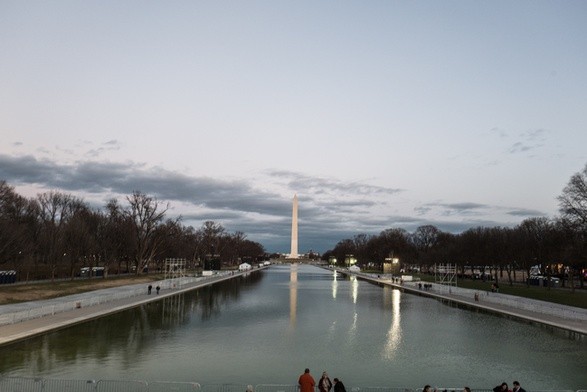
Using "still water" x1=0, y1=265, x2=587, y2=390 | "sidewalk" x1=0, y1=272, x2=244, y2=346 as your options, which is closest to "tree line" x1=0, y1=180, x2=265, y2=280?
"sidewalk" x1=0, y1=272, x2=244, y2=346

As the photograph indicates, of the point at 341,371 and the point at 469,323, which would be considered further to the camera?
the point at 469,323

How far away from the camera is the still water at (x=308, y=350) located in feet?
70.4

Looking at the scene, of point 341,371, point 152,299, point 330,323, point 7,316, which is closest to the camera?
point 341,371

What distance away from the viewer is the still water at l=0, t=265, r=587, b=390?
2145 cm

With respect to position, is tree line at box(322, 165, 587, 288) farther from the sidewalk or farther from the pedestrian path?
the sidewalk

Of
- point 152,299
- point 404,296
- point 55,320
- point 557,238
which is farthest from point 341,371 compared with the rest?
point 557,238

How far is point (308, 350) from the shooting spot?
2717cm

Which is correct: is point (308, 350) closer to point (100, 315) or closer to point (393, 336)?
point (393, 336)

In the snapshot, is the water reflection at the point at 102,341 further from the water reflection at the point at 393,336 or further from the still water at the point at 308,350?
the water reflection at the point at 393,336

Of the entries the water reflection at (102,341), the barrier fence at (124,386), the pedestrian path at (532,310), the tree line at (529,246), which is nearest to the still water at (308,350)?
the water reflection at (102,341)

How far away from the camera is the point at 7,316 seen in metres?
32.0

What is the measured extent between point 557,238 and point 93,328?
63.4m

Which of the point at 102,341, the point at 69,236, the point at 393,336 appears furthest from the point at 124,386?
the point at 69,236

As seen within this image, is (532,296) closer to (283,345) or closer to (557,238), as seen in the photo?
(557,238)
